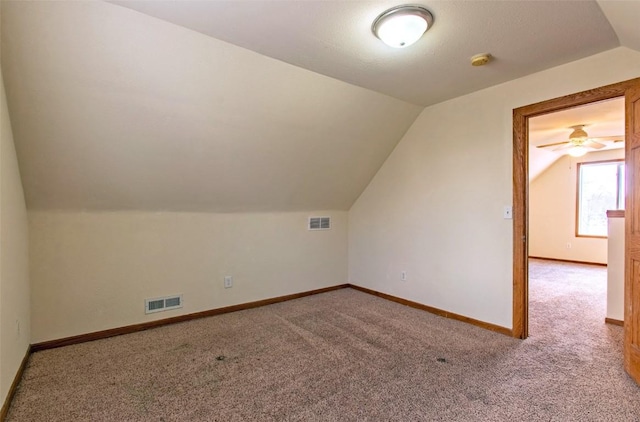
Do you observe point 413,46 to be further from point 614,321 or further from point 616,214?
point 614,321

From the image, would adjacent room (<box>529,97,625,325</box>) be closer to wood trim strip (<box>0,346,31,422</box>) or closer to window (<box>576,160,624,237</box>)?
window (<box>576,160,624,237</box>)

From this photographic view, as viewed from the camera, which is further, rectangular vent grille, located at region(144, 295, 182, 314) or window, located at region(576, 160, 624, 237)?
window, located at region(576, 160, 624, 237)

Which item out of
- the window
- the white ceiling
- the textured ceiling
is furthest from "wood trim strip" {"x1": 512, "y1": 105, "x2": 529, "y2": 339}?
the window

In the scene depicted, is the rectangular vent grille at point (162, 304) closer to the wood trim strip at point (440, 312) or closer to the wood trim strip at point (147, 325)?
the wood trim strip at point (147, 325)

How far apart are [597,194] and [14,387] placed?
8.86 m

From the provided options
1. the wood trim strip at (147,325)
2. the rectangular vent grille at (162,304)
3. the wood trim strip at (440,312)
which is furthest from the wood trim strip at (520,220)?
the rectangular vent grille at (162,304)

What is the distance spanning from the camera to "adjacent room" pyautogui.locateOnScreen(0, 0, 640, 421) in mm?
1930

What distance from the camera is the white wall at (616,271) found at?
3.27 metres

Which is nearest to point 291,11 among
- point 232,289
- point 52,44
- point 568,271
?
point 52,44

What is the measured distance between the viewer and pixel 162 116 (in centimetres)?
251

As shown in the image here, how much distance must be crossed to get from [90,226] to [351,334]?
98.6 inches

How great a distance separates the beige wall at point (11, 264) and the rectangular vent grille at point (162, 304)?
34.3 inches

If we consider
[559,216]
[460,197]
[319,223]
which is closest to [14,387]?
[319,223]

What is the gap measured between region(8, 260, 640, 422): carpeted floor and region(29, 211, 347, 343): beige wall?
27 centimetres
